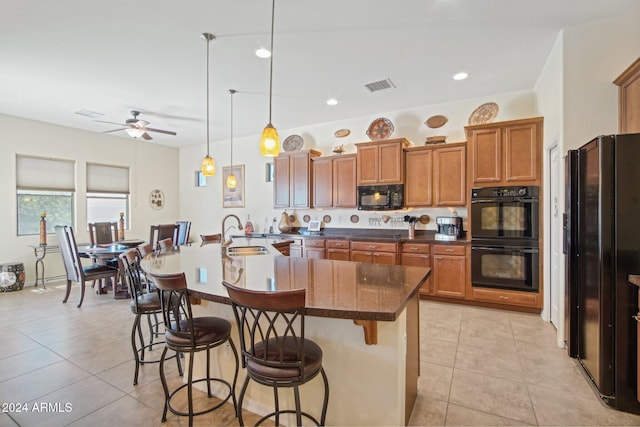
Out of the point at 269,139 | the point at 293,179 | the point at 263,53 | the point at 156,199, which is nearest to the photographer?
the point at 269,139

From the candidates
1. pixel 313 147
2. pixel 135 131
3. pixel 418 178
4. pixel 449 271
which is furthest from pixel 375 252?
pixel 135 131

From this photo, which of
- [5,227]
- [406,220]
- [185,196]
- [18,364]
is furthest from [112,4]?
[185,196]

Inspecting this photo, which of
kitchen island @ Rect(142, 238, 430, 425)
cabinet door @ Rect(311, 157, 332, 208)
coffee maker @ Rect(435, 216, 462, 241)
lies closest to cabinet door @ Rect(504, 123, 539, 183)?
coffee maker @ Rect(435, 216, 462, 241)

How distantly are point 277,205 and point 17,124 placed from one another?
188 inches

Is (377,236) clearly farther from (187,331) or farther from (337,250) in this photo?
(187,331)

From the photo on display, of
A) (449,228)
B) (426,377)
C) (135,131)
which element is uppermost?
(135,131)

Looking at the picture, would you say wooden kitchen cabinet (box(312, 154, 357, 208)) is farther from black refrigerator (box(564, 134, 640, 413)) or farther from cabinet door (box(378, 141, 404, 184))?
black refrigerator (box(564, 134, 640, 413))

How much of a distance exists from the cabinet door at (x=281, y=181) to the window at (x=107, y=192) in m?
3.66

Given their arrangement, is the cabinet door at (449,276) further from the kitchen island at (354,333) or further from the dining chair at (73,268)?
the dining chair at (73,268)

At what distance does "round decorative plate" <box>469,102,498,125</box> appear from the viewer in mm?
4453

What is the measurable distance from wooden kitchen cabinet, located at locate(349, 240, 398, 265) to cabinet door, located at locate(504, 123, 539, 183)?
180cm

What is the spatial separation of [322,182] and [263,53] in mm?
2693

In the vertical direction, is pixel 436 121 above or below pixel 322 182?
above

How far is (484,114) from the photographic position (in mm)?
4508
